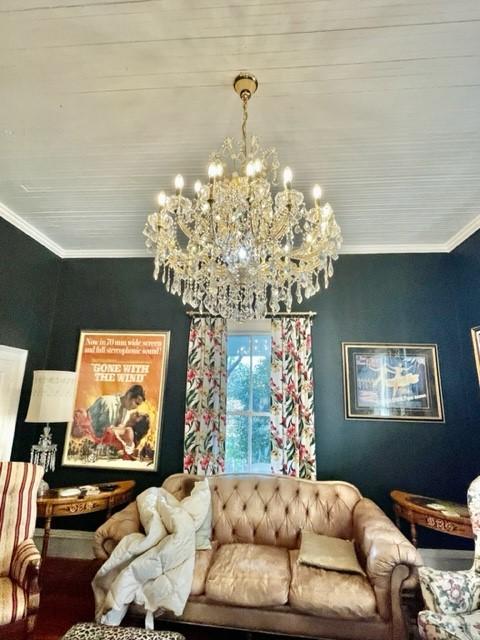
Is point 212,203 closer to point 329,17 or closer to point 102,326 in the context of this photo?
point 329,17

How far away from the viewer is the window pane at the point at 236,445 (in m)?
3.34

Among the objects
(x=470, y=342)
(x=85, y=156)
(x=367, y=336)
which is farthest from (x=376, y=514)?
(x=85, y=156)

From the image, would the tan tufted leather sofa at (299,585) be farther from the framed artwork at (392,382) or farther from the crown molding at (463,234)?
the crown molding at (463,234)

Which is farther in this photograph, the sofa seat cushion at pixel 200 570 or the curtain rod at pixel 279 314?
the curtain rod at pixel 279 314

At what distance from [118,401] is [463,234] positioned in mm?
4003

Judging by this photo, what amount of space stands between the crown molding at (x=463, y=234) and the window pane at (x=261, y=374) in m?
2.20

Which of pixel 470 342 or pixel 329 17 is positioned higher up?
pixel 329 17

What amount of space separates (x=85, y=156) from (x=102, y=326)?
1.94 m

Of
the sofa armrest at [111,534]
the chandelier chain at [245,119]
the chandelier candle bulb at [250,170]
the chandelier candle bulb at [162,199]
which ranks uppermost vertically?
the chandelier chain at [245,119]

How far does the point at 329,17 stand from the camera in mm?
1493

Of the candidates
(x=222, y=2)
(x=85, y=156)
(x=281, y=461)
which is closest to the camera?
(x=222, y=2)

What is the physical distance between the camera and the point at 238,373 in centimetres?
351

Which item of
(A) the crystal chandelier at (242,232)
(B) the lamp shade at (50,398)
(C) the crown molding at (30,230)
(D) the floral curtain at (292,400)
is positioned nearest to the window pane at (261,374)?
(D) the floral curtain at (292,400)

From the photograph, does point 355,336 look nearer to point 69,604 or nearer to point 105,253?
point 105,253
